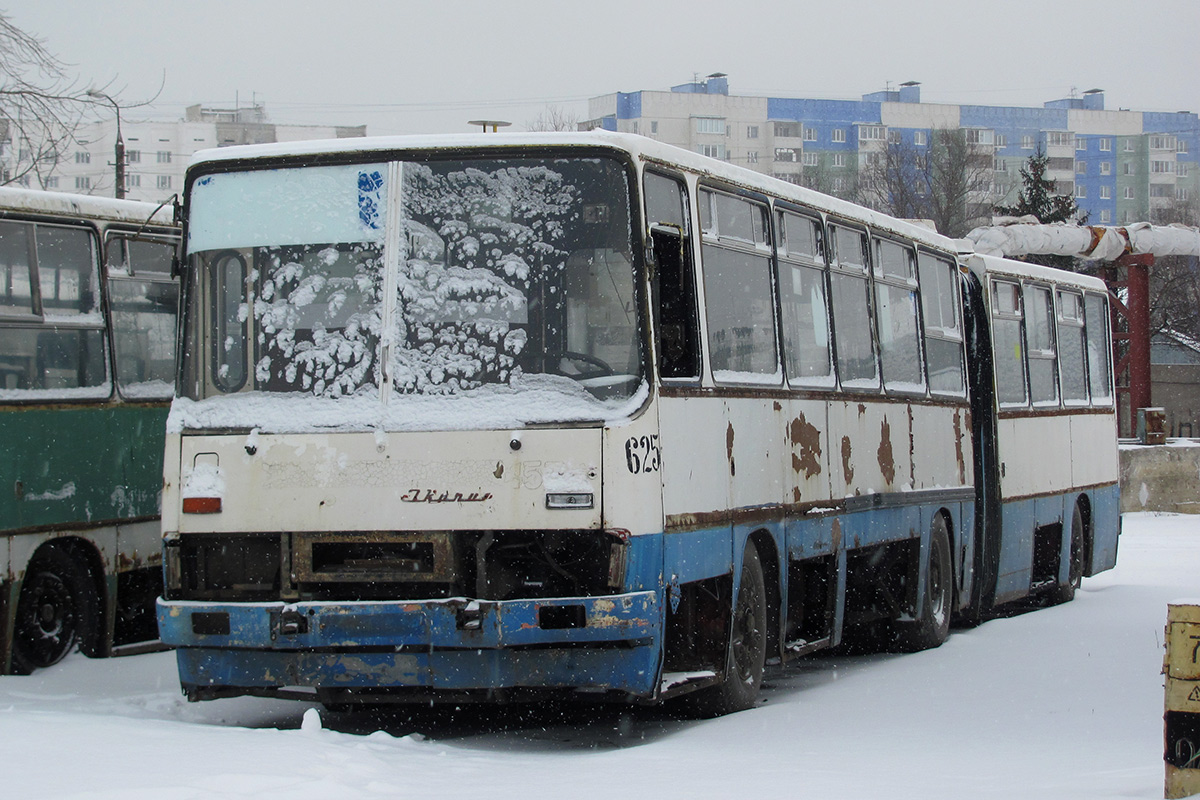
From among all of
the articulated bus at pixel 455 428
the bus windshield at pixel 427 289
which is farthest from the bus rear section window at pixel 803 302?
the bus windshield at pixel 427 289

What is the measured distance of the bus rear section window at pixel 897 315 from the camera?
1354 cm

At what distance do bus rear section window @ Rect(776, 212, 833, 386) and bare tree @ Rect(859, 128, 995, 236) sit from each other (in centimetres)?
5073

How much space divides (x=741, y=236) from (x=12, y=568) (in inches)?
192

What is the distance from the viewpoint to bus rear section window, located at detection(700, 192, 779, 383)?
391 inches

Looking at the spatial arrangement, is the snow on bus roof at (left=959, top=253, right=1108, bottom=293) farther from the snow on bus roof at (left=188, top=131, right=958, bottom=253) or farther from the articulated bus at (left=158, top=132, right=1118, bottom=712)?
the snow on bus roof at (left=188, top=131, right=958, bottom=253)

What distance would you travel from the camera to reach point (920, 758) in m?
8.34

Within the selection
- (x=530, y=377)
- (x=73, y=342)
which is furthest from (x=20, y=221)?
(x=530, y=377)

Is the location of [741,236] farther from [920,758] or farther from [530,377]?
[920,758]

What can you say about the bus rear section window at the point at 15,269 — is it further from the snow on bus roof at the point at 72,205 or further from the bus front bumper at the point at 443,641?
the bus front bumper at the point at 443,641

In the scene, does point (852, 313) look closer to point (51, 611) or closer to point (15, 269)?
point (15, 269)

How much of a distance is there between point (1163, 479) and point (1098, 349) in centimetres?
1566

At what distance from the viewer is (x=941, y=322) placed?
15492 millimetres

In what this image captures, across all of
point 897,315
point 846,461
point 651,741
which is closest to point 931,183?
point 897,315

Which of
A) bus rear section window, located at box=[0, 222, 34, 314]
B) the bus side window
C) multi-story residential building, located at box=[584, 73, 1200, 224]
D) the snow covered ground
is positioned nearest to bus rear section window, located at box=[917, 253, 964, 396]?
the snow covered ground
